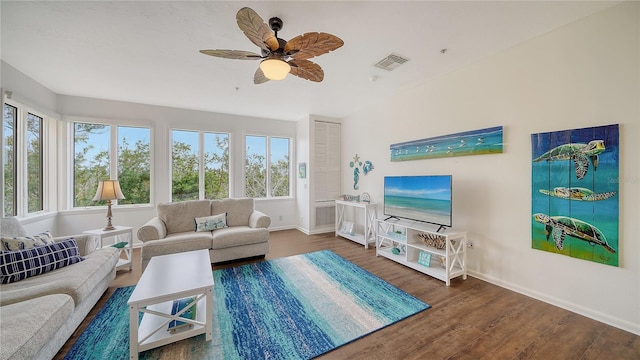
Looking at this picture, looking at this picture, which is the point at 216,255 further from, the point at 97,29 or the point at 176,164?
the point at 97,29

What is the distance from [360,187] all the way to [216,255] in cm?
298

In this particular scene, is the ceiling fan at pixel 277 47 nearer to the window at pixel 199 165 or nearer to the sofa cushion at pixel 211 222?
the sofa cushion at pixel 211 222

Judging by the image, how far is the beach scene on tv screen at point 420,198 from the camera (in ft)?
9.46

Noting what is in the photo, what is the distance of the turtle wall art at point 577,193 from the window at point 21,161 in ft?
19.7

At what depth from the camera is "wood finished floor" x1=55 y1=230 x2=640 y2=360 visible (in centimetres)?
168

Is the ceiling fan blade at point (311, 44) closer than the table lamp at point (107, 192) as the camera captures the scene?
Yes

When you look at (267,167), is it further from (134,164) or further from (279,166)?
(134,164)

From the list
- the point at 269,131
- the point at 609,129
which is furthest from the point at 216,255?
the point at 609,129

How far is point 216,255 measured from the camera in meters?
3.24

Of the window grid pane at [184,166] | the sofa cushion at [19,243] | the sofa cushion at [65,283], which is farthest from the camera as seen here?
the window grid pane at [184,166]

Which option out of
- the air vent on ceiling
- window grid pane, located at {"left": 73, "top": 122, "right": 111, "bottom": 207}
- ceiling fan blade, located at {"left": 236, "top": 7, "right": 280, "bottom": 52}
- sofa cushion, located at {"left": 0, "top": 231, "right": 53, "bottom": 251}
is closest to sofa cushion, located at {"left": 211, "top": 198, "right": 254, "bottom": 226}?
sofa cushion, located at {"left": 0, "top": 231, "right": 53, "bottom": 251}

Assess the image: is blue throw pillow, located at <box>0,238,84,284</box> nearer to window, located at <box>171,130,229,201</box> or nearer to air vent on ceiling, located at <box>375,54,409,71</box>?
window, located at <box>171,130,229,201</box>

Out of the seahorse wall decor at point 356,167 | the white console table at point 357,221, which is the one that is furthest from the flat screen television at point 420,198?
the seahorse wall decor at point 356,167

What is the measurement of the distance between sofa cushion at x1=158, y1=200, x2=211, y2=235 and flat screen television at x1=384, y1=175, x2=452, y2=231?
3.13m
